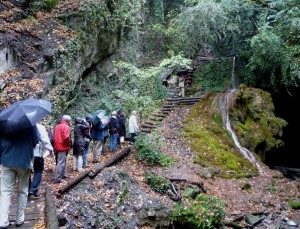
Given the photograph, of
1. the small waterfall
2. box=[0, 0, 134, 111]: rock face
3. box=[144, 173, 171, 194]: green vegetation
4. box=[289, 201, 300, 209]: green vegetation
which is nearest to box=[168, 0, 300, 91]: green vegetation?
the small waterfall

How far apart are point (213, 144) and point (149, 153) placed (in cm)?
356

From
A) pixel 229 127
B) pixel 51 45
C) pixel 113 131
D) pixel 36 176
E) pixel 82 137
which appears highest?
pixel 51 45

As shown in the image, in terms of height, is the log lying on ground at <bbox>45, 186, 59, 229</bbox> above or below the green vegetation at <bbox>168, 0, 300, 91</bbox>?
below

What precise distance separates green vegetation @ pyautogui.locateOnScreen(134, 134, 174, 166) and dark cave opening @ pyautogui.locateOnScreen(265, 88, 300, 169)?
10.9 meters

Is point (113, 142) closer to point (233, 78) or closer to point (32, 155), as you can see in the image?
point (32, 155)

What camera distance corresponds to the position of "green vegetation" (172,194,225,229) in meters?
8.91

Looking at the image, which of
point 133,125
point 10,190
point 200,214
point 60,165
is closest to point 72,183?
point 60,165

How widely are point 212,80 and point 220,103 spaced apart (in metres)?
6.52

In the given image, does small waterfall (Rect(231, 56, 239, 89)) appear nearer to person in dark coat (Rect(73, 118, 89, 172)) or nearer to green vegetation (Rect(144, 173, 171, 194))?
green vegetation (Rect(144, 173, 171, 194))

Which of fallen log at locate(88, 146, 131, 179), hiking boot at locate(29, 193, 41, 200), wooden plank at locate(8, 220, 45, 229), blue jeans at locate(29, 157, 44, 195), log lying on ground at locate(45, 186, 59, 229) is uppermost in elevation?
blue jeans at locate(29, 157, 44, 195)

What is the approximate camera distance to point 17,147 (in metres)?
5.23

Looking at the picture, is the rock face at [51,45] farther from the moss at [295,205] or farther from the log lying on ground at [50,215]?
the moss at [295,205]

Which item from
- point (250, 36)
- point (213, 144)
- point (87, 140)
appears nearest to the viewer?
point (87, 140)

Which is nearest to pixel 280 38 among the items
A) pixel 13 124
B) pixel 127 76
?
pixel 127 76
